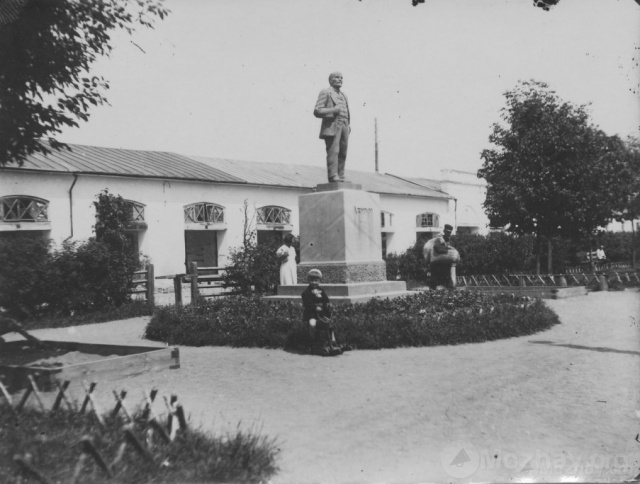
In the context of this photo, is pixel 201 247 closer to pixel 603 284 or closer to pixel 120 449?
pixel 603 284

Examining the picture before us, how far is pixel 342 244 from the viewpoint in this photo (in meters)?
10.6

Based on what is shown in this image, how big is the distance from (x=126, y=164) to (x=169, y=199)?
2020 millimetres

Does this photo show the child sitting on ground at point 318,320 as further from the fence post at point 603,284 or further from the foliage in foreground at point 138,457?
the fence post at point 603,284

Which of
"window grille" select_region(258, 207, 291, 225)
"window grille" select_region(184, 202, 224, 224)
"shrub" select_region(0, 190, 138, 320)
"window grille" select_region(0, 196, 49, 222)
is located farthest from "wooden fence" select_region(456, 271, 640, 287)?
"window grille" select_region(0, 196, 49, 222)

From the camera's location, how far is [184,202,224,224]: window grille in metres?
22.9

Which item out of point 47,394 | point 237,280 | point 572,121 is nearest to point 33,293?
point 237,280

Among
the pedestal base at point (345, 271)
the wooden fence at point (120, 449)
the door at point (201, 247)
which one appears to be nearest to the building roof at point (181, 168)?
the door at point (201, 247)

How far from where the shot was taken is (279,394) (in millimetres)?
5668

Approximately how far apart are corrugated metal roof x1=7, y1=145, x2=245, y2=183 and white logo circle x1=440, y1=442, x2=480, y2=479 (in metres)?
17.6

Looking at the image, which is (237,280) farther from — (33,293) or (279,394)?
(279,394)

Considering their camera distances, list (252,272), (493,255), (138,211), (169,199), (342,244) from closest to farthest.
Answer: (342,244)
(252,272)
(138,211)
(169,199)
(493,255)

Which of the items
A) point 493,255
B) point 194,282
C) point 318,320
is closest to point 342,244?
point 318,320

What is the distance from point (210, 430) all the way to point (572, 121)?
16.9 meters

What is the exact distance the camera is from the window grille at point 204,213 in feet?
75.3
